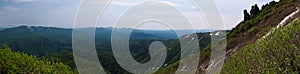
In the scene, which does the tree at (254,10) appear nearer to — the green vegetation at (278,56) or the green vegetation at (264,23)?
the green vegetation at (264,23)

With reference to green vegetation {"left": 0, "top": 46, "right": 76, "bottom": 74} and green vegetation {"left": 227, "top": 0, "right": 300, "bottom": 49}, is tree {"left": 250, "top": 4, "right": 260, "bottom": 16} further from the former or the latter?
green vegetation {"left": 0, "top": 46, "right": 76, "bottom": 74}

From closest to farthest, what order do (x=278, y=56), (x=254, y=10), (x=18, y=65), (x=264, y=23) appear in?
(x=278, y=56), (x=18, y=65), (x=264, y=23), (x=254, y=10)

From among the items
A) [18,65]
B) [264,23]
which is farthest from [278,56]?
[264,23]

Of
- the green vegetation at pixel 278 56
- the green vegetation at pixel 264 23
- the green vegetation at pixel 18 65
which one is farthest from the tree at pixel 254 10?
the green vegetation at pixel 18 65

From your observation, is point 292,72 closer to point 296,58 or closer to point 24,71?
point 296,58

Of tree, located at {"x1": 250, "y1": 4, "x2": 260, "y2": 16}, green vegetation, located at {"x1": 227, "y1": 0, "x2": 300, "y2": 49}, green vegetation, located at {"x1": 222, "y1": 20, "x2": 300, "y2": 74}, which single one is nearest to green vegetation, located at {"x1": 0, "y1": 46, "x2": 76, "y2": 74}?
green vegetation, located at {"x1": 222, "y1": 20, "x2": 300, "y2": 74}

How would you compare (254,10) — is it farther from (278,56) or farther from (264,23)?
(278,56)

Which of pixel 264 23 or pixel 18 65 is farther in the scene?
pixel 264 23

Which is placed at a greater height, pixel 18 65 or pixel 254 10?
pixel 254 10

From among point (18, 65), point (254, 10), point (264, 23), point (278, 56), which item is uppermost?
point (254, 10)

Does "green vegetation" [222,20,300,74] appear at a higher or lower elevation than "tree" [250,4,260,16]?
lower

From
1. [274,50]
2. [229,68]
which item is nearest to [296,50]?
[274,50]
